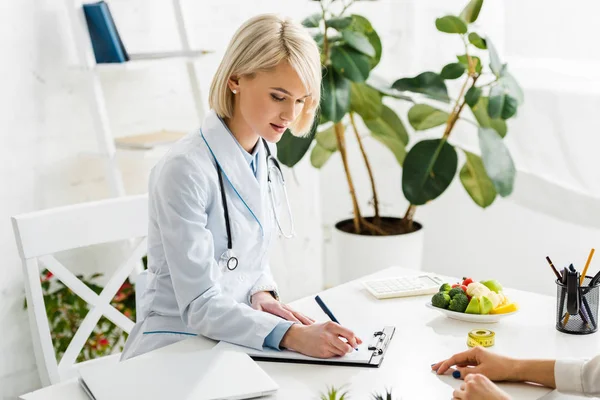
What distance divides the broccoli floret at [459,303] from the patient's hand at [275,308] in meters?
0.28

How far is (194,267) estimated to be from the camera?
1.55 m

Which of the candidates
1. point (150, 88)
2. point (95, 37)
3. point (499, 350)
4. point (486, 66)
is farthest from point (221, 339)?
point (486, 66)

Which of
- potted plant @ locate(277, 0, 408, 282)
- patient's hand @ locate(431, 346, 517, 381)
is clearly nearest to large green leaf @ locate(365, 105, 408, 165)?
potted plant @ locate(277, 0, 408, 282)

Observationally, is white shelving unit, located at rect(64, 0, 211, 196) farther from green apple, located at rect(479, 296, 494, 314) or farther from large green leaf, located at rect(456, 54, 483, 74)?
green apple, located at rect(479, 296, 494, 314)

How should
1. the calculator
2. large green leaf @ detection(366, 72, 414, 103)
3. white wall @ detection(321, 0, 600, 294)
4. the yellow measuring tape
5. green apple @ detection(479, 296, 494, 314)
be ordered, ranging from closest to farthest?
the yellow measuring tape < green apple @ detection(479, 296, 494, 314) < the calculator < white wall @ detection(321, 0, 600, 294) < large green leaf @ detection(366, 72, 414, 103)

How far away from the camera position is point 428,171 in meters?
2.89

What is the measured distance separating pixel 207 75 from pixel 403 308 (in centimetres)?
178

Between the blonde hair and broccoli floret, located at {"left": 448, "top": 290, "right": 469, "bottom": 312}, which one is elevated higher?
the blonde hair

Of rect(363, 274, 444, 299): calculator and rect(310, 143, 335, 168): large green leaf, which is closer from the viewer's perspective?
rect(363, 274, 444, 299): calculator

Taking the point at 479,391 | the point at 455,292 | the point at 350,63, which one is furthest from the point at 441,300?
the point at 350,63

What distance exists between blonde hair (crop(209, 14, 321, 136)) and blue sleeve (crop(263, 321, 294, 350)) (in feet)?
1.64

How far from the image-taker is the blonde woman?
1.55 m

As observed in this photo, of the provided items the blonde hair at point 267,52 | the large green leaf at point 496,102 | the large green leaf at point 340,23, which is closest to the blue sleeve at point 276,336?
the blonde hair at point 267,52

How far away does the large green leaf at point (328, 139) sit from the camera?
3260mm
